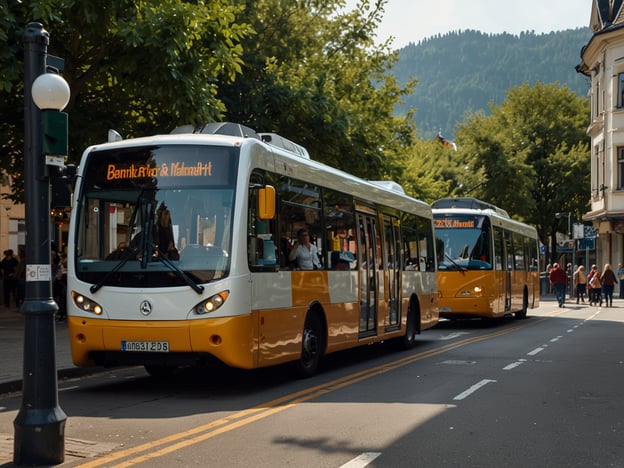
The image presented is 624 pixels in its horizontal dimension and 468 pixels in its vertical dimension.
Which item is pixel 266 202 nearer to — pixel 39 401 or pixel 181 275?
pixel 181 275

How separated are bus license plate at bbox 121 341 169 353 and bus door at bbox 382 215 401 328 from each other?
6.30 m

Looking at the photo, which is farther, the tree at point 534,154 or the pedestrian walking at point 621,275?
the tree at point 534,154

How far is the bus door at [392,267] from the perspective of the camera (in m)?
16.1

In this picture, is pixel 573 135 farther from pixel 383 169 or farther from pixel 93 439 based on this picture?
pixel 93 439

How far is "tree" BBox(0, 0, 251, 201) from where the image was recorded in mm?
16062

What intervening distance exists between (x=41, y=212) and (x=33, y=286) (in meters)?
0.53

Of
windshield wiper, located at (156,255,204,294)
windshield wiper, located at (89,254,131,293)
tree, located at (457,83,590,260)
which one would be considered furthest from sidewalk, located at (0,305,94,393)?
tree, located at (457,83,590,260)

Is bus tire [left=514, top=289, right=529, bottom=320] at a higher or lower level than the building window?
lower

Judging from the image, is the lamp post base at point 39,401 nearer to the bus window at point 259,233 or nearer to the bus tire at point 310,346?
the bus window at point 259,233

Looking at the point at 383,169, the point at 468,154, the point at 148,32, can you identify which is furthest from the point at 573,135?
the point at 148,32

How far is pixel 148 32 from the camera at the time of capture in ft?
56.1

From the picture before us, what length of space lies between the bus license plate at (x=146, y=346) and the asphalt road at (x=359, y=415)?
1.71ft

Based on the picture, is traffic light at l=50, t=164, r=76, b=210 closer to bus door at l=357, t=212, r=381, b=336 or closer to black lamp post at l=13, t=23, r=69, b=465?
black lamp post at l=13, t=23, r=69, b=465

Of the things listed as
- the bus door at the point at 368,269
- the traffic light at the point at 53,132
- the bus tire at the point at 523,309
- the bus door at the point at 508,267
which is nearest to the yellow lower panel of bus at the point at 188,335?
the traffic light at the point at 53,132
